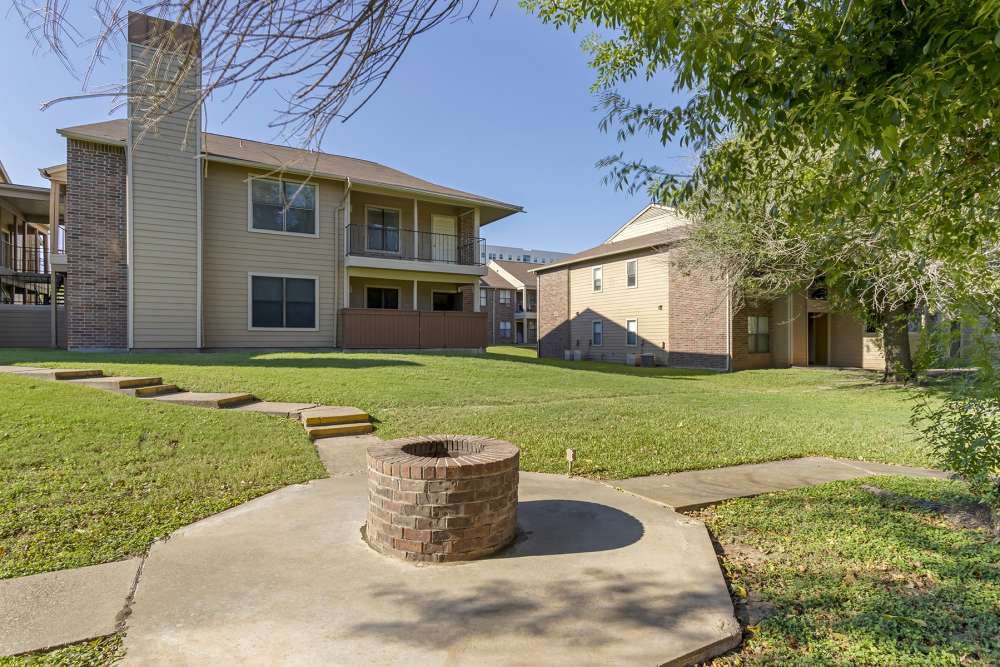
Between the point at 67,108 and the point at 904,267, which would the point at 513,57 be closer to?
the point at 67,108

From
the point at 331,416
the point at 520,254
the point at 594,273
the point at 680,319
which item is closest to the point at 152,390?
the point at 331,416

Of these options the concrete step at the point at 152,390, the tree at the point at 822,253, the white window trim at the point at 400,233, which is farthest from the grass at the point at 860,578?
the white window trim at the point at 400,233

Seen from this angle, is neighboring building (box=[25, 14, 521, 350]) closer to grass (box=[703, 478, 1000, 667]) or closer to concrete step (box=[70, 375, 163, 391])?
concrete step (box=[70, 375, 163, 391])

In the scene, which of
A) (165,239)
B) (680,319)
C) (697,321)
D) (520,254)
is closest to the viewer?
(165,239)

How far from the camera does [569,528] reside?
391 cm

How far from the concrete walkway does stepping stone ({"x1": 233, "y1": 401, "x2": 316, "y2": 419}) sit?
16.0ft

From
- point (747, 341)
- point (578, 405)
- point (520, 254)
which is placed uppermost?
point (520, 254)

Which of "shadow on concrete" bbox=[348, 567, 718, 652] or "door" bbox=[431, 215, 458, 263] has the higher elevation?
"door" bbox=[431, 215, 458, 263]

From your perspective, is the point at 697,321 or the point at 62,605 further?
the point at 697,321

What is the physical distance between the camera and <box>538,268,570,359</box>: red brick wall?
2794 cm

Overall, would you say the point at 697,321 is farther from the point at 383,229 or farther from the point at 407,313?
the point at 383,229

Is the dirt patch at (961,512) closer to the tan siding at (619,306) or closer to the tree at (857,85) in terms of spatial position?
the tree at (857,85)

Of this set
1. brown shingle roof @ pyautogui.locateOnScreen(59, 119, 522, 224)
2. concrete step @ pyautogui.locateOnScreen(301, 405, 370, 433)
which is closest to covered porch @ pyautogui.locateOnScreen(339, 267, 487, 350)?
brown shingle roof @ pyautogui.locateOnScreen(59, 119, 522, 224)

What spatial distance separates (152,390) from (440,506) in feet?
23.2
